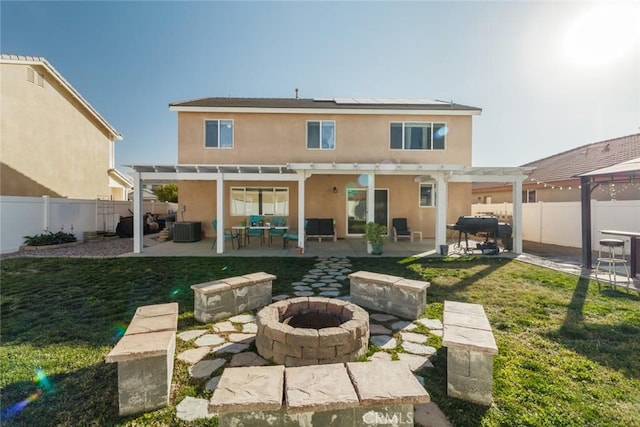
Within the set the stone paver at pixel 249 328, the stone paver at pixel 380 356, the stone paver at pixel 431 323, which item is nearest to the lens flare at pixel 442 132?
the stone paver at pixel 431 323

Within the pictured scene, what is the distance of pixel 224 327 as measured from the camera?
12.7 ft

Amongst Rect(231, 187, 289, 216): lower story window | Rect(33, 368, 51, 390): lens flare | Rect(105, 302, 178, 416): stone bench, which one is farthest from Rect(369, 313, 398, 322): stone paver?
Rect(231, 187, 289, 216): lower story window

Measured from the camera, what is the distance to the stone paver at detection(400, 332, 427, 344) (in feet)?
11.5

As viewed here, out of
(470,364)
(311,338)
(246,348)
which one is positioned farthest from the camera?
(246,348)

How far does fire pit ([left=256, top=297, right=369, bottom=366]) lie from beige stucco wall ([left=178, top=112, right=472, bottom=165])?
9.79 metres

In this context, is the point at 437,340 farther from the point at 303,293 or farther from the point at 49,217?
the point at 49,217

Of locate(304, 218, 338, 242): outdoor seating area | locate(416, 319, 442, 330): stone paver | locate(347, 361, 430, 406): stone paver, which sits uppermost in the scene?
locate(304, 218, 338, 242): outdoor seating area

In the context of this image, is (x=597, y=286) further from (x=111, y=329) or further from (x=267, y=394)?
(x=111, y=329)

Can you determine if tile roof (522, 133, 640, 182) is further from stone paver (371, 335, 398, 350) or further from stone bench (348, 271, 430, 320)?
stone paver (371, 335, 398, 350)

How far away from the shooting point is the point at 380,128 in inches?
497

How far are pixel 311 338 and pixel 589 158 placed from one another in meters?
19.6

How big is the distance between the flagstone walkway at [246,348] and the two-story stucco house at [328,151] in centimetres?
860

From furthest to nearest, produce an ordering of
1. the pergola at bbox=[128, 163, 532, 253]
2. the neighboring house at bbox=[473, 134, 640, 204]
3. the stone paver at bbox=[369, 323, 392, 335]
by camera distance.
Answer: the neighboring house at bbox=[473, 134, 640, 204], the pergola at bbox=[128, 163, 532, 253], the stone paver at bbox=[369, 323, 392, 335]

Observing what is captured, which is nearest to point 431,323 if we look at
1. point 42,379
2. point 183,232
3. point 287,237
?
point 42,379
